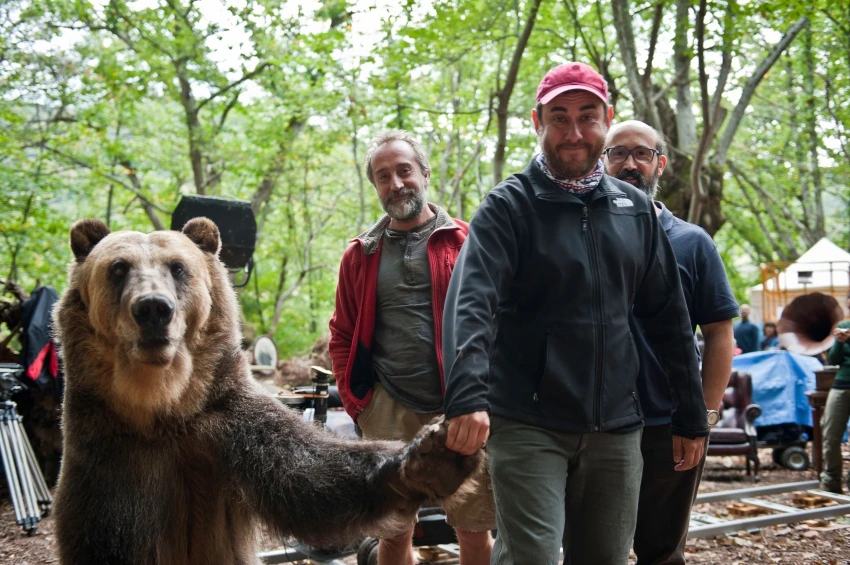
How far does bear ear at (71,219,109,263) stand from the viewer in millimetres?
2893

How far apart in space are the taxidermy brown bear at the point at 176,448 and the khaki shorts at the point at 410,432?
109cm

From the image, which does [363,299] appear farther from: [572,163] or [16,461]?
[16,461]

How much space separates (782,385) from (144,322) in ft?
31.6

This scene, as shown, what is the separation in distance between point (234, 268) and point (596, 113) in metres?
5.51

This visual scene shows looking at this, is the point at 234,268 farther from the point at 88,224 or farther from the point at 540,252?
the point at 540,252

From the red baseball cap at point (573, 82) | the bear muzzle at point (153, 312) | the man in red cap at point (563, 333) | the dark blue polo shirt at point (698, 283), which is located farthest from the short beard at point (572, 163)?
the bear muzzle at point (153, 312)

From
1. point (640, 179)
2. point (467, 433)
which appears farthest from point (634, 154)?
point (467, 433)

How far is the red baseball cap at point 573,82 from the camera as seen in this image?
9.00 feet

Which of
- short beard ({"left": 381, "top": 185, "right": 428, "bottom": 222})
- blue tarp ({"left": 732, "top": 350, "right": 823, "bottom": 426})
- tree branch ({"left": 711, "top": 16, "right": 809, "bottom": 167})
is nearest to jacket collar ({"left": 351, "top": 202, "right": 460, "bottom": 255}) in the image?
short beard ({"left": 381, "top": 185, "right": 428, "bottom": 222})

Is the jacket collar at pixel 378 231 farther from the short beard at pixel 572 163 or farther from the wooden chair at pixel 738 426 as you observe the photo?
the wooden chair at pixel 738 426

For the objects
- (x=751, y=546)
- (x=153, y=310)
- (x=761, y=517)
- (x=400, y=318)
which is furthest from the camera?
(x=761, y=517)

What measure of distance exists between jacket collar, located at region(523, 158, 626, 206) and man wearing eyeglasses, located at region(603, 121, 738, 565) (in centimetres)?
30

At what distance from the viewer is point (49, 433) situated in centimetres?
779

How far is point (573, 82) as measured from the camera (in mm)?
2748
